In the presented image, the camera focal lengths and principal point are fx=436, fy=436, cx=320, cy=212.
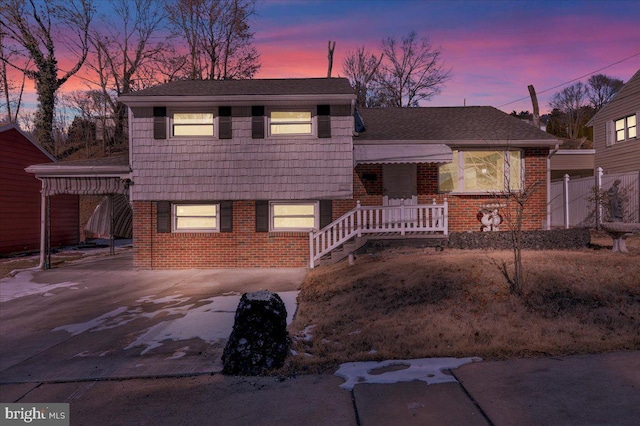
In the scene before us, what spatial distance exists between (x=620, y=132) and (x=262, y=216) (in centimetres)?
1862

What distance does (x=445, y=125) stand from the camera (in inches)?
618

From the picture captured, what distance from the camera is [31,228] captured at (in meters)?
19.7

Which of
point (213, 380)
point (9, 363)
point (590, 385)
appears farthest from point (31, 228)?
point (590, 385)

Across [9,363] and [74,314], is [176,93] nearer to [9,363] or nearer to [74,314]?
[74,314]

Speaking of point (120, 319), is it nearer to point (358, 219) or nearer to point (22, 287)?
point (22, 287)

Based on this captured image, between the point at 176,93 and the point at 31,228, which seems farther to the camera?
the point at 31,228

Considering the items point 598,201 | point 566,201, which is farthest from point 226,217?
point 598,201

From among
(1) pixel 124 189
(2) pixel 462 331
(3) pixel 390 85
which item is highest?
(3) pixel 390 85

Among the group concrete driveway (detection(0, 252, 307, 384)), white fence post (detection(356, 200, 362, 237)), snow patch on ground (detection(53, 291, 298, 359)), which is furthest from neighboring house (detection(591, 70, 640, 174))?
snow patch on ground (detection(53, 291, 298, 359))

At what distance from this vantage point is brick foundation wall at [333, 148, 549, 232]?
1423 cm

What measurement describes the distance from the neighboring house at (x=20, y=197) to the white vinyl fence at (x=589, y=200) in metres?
20.8

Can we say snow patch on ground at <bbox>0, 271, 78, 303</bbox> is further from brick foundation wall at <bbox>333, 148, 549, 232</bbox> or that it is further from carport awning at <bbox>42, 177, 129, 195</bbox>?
brick foundation wall at <bbox>333, 148, 549, 232</bbox>

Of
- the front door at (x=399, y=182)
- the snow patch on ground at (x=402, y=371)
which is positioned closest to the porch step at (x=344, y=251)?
the front door at (x=399, y=182)

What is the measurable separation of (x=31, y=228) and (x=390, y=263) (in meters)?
17.5
